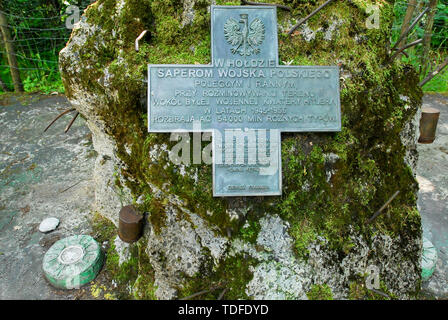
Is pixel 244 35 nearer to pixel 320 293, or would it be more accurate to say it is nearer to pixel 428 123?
pixel 428 123

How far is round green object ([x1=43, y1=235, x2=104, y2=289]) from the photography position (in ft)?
9.79

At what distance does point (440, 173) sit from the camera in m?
4.71

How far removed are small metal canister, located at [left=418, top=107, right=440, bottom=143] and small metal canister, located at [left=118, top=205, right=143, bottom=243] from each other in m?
2.61

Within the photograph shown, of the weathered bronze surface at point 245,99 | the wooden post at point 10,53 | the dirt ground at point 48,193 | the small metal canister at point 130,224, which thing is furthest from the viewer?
the wooden post at point 10,53

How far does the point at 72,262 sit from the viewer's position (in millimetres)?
3057

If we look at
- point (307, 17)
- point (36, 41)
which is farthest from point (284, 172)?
point (36, 41)

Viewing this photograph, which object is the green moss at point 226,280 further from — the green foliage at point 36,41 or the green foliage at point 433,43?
the green foliage at point 433,43

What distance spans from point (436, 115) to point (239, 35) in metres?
1.90

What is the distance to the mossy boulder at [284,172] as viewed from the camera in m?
2.54

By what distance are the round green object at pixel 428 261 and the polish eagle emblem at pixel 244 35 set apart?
100 inches

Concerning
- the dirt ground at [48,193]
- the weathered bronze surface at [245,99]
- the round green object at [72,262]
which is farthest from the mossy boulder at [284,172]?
the dirt ground at [48,193]

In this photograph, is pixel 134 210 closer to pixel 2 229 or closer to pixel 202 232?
pixel 202 232

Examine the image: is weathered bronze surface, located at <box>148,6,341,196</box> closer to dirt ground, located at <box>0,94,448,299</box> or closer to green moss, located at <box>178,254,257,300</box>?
green moss, located at <box>178,254,257,300</box>

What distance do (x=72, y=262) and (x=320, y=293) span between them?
7.16 ft
